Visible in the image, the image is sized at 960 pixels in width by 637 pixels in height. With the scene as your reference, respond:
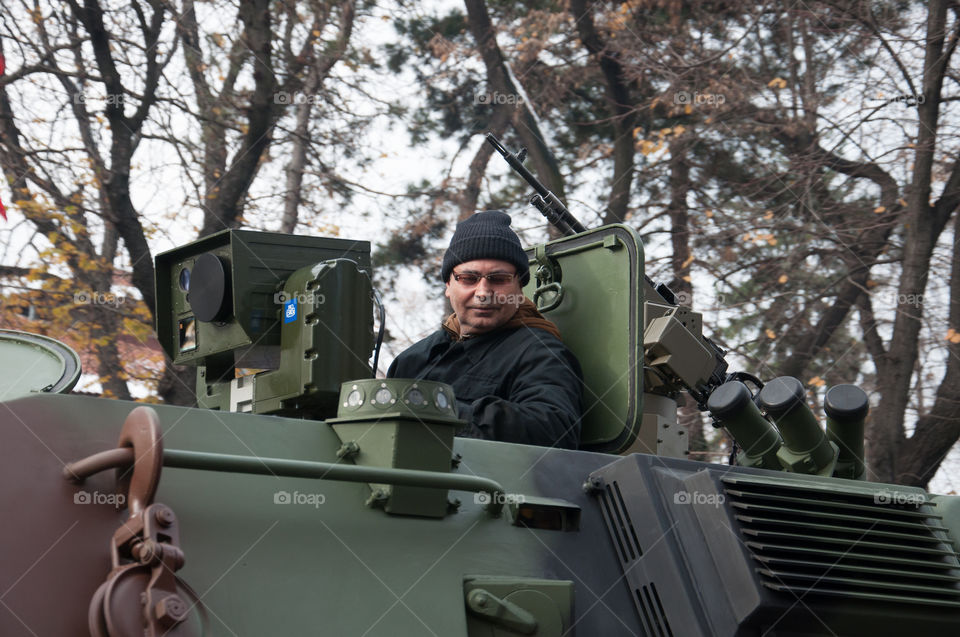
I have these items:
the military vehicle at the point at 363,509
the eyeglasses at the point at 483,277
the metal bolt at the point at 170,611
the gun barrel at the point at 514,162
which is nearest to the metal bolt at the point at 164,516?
the military vehicle at the point at 363,509

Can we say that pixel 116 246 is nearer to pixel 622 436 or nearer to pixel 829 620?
pixel 622 436

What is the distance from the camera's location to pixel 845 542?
2.83 metres

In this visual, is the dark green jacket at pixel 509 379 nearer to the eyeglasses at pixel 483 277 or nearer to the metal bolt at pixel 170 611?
the eyeglasses at pixel 483 277

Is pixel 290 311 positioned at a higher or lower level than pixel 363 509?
higher

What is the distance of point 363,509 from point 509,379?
1.41 meters

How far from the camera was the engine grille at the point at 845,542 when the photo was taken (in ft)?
8.78

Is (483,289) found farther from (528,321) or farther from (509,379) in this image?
(509,379)

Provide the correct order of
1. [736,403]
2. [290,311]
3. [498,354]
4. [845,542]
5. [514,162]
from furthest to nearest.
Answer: [514,162] < [498,354] < [736,403] < [290,311] < [845,542]

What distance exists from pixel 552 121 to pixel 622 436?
30.7 ft

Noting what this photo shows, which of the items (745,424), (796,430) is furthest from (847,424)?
(745,424)

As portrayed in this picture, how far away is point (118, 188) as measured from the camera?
31.0 ft

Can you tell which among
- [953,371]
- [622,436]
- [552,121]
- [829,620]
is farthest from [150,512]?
[552,121]

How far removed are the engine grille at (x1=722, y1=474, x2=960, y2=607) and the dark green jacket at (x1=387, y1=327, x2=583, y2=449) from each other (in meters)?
0.72

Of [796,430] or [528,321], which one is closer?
[796,430]
